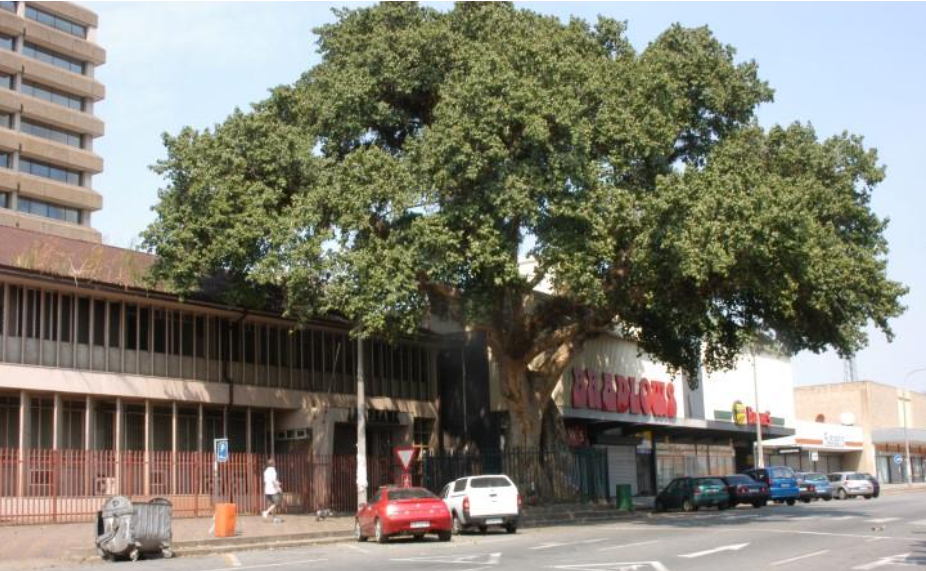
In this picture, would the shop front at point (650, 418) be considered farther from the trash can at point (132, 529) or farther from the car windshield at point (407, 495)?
the trash can at point (132, 529)

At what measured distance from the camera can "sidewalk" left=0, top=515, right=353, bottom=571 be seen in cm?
2245

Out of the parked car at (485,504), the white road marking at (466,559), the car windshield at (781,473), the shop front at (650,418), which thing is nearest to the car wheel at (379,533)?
the parked car at (485,504)

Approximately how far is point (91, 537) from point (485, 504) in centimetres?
971

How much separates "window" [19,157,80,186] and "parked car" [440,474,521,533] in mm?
53811

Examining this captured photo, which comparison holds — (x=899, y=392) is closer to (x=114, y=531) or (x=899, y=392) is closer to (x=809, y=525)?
(x=809, y=525)

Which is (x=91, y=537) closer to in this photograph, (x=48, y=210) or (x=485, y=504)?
(x=485, y=504)

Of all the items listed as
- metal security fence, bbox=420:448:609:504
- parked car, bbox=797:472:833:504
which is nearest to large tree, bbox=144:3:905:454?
metal security fence, bbox=420:448:609:504

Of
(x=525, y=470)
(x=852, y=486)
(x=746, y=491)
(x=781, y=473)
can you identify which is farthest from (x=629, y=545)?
(x=852, y=486)

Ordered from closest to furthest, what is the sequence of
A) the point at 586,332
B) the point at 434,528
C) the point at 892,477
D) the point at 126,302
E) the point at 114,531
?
the point at 114,531
the point at 434,528
the point at 126,302
the point at 586,332
the point at 892,477

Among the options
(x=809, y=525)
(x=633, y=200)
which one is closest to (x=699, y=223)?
(x=633, y=200)

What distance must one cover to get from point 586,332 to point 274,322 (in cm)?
1067

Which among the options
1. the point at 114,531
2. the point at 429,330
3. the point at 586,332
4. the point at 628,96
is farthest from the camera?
the point at 429,330

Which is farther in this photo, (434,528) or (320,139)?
(320,139)

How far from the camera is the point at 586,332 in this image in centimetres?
3669
